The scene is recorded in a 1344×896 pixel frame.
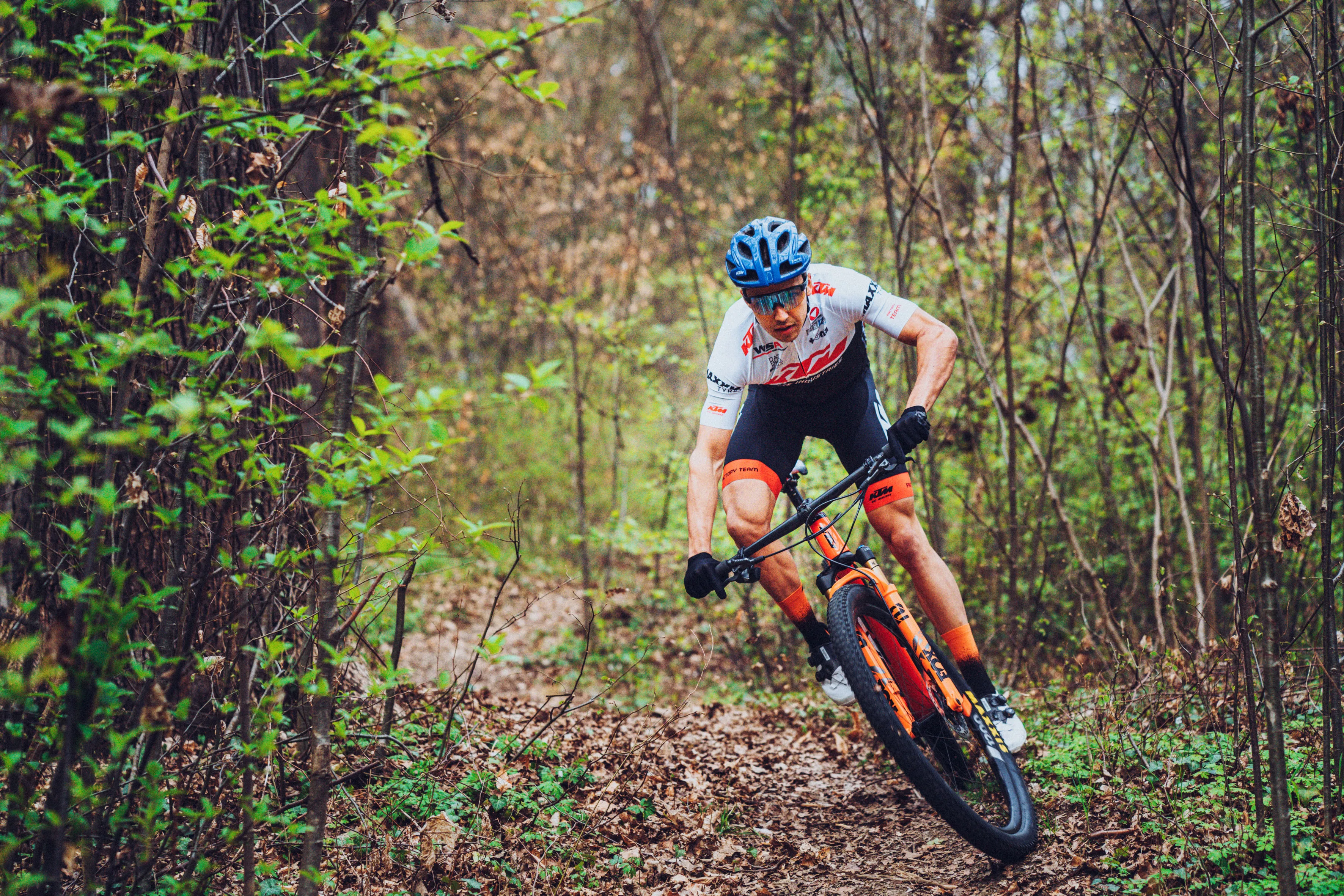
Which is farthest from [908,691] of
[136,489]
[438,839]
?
[136,489]

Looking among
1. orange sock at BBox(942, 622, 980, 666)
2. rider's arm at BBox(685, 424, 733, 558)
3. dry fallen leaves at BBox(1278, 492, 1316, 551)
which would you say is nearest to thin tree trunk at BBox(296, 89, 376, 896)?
rider's arm at BBox(685, 424, 733, 558)

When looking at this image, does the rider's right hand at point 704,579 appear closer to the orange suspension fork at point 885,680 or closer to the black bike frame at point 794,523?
the black bike frame at point 794,523

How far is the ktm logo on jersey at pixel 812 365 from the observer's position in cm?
424

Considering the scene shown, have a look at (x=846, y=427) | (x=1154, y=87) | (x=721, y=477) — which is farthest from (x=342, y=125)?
(x=1154, y=87)

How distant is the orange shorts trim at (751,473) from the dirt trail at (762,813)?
1.32m

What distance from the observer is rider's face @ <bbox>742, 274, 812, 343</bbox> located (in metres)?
3.90

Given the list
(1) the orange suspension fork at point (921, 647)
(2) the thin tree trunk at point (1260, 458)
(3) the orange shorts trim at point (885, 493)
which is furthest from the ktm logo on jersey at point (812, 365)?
(2) the thin tree trunk at point (1260, 458)

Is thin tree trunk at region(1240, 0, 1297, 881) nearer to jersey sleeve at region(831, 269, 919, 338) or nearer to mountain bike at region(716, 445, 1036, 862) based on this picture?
mountain bike at region(716, 445, 1036, 862)

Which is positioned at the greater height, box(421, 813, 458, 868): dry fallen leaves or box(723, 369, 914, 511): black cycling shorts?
box(723, 369, 914, 511): black cycling shorts

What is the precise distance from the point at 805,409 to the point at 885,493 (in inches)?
24.1

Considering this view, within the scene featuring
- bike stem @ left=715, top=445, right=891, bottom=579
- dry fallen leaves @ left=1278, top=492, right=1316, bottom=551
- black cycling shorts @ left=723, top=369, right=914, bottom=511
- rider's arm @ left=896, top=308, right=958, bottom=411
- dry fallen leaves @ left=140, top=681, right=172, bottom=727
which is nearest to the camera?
dry fallen leaves @ left=140, top=681, right=172, bottom=727

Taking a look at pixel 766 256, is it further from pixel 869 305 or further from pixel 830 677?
pixel 830 677

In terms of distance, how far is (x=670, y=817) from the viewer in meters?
4.26

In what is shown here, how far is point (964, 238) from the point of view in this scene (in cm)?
885
